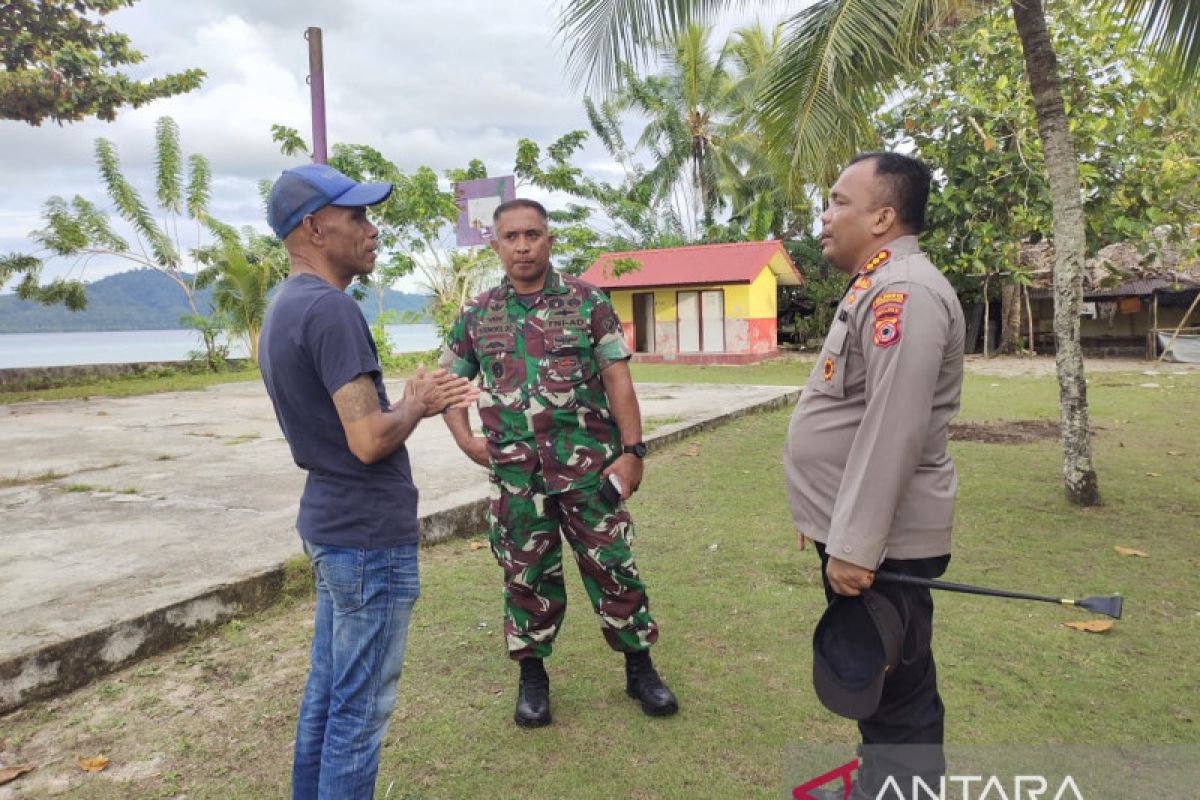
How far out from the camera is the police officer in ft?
5.80

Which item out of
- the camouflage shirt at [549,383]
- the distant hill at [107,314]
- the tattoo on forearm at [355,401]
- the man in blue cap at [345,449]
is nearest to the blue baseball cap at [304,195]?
the man in blue cap at [345,449]

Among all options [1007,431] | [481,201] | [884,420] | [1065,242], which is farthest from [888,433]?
[481,201]

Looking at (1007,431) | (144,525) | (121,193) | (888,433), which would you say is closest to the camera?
(888,433)

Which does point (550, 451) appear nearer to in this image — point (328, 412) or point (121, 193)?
point (328, 412)

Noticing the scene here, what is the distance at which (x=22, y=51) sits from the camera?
1393 cm

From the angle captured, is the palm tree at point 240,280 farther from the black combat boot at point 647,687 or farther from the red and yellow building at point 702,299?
the black combat boot at point 647,687

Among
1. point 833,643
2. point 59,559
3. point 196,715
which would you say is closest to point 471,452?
point 196,715

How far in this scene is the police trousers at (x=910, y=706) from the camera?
1928mm

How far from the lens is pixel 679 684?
9.78ft

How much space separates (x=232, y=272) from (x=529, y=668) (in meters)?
19.7

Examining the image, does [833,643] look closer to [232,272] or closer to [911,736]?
[911,736]

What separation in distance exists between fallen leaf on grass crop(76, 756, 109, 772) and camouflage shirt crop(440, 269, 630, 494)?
152 cm

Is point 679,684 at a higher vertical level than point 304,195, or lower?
lower

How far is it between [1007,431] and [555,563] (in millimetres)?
7283
